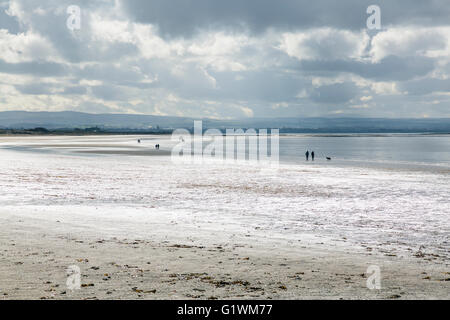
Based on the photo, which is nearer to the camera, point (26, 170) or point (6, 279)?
point (6, 279)

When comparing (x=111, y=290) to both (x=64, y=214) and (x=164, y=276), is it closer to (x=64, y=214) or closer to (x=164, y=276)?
(x=164, y=276)

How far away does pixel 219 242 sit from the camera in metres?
14.2

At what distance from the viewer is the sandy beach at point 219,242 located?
32.4 feet

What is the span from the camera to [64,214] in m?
18.5

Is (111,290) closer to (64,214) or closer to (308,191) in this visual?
(64,214)

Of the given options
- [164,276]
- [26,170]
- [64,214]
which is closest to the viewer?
[164,276]

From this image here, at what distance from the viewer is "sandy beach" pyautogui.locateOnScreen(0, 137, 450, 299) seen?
9.88 meters

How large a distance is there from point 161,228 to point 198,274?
580 centimetres
